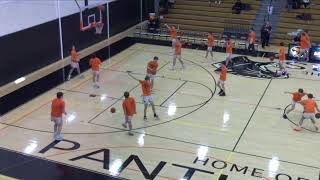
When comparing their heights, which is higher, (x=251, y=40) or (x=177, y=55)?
(x=251, y=40)

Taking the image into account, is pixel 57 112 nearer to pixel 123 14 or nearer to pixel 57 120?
pixel 57 120

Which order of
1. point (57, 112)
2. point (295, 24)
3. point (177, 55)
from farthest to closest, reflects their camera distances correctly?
point (295, 24), point (177, 55), point (57, 112)

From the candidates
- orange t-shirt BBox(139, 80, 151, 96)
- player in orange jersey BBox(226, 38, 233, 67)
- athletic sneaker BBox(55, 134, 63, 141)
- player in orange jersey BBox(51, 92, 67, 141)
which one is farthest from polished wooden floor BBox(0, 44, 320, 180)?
player in orange jersey BBox(226, 38, 233, 67)

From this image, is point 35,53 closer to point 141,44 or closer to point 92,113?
point 92,113

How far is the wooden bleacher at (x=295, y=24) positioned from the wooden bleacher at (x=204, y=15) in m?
2.12

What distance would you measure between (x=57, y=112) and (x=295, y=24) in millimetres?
20489

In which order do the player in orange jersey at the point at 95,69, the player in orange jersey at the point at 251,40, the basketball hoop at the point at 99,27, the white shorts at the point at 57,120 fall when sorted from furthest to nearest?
1. the basketball hoop at the point at 99,27
2. the player in orange jersey at the point at 251,40
3. the player in orange jersey at the point at 95,69
4. the white shorts at the point at 57,120

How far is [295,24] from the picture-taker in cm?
3030

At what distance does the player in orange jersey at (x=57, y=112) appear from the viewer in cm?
1468

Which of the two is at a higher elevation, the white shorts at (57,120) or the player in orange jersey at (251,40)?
the player in orange jersey at (251,40)

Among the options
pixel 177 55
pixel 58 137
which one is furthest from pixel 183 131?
pixel 177 55

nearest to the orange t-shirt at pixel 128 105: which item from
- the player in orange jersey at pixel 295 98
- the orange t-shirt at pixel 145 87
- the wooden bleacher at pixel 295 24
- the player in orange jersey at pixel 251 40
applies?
the orange t-shirt at pixel 145 87

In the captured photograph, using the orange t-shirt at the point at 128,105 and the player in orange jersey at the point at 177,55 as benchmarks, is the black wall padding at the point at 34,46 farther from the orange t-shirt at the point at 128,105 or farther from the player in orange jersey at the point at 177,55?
the orange t-shirt at the point at 128,105

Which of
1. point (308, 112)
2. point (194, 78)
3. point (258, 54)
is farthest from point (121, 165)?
point (258, 54)
